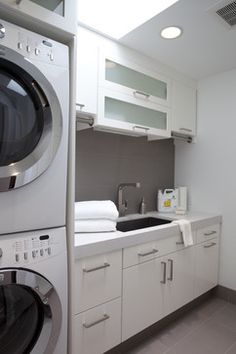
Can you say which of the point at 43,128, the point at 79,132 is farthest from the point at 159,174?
the point at 43,128

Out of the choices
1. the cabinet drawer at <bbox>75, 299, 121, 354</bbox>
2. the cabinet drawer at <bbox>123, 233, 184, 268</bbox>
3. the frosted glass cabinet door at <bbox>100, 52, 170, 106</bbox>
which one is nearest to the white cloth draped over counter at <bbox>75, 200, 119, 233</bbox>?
the cabinet drawer at <bbox>123, 233, 184, 268</bbox>

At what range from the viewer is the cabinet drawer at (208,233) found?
2.14m

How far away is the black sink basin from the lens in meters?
2.10

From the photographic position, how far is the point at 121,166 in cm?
227

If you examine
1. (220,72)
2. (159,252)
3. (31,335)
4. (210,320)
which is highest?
(220,72)

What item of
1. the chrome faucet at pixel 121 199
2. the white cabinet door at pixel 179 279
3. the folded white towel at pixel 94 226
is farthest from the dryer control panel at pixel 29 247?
the chrome faucet at pixel 121 199

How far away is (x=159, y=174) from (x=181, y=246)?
90 cm

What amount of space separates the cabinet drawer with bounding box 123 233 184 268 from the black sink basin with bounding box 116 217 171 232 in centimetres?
35

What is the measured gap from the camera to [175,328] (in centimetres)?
190

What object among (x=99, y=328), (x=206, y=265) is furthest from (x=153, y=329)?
(x=206, y=265)

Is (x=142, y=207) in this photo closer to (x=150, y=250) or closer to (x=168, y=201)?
(x=168, y=201)

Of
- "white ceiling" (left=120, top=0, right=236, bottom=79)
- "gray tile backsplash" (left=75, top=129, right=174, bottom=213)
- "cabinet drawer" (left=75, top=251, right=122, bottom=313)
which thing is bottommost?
"cabinet drawer" (left=75, top=251, right=122, bottom=313)

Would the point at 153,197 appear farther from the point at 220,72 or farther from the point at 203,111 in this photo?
the point at 220,72

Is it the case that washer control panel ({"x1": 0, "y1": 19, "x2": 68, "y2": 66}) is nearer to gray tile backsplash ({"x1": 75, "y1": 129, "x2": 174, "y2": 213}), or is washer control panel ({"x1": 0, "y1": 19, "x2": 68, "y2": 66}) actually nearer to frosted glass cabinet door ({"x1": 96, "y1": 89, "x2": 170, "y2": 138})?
frosted glass cabinet door ({"x1": 96, "y1": 89, "x2": 170, "y2": 138})
